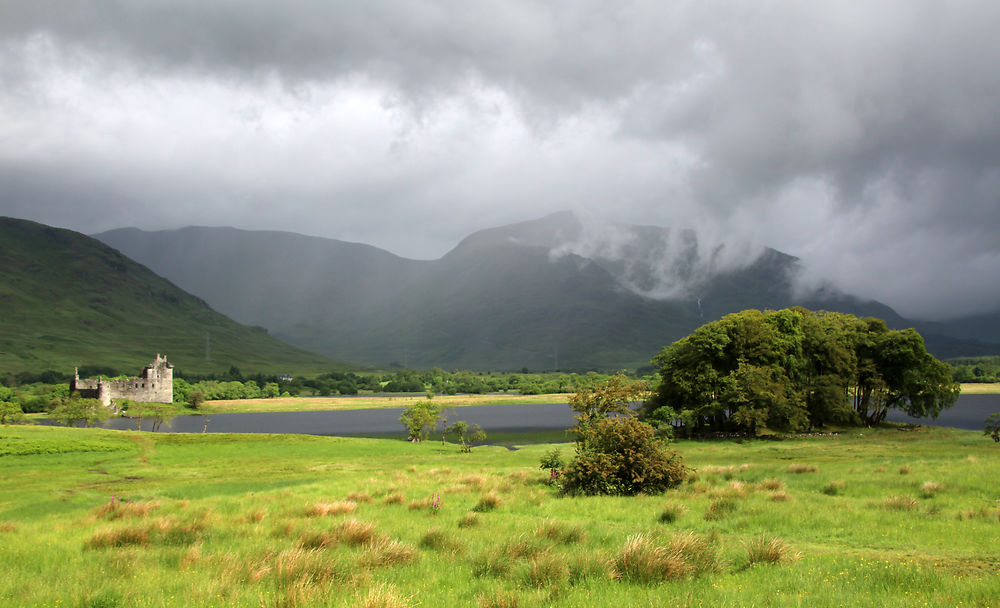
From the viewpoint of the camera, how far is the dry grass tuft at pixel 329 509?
20609 millimetres

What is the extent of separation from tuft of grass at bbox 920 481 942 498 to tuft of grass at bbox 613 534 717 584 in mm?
13411

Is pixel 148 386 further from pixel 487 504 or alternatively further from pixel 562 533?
pixel 562 533

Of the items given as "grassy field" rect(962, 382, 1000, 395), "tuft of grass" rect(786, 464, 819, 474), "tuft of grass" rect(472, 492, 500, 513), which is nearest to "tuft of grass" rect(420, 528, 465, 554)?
"tuft of grass" rect(472, 492, 500, 513)

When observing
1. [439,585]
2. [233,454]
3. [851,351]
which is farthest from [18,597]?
[851,351]

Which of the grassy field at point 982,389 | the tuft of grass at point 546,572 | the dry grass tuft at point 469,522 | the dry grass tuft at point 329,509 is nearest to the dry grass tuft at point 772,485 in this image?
the dry grass tuft at point 469,522

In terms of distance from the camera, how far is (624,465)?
27.2 metres

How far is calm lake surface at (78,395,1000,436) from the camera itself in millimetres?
109688

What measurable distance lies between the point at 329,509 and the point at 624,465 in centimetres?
1292

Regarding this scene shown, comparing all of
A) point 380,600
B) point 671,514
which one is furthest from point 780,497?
point 380,600

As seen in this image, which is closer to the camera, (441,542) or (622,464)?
(441,542)

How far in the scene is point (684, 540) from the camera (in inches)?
486

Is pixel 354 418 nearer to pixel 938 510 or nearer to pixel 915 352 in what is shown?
pixel 915 352

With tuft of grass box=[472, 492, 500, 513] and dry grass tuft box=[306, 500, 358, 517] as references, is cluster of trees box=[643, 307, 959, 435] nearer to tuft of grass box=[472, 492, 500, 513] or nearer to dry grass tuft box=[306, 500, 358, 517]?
tuft of grass box=[472, 492, 500, 513]

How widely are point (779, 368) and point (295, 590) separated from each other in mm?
69152
